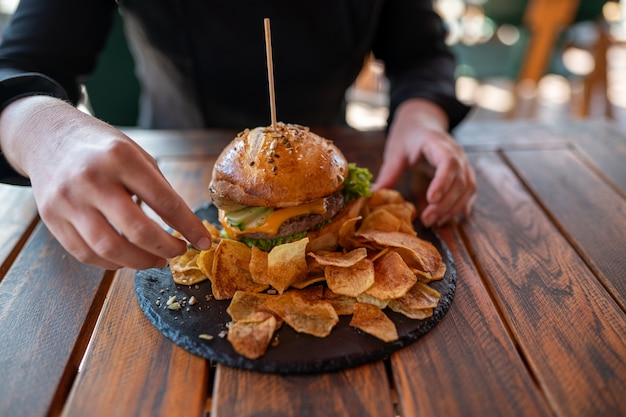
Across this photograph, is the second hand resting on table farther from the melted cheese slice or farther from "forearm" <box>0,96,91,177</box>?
the melted cheese slice

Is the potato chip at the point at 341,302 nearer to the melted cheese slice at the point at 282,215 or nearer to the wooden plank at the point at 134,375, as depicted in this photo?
the melted cheese slice at the point at 282,215

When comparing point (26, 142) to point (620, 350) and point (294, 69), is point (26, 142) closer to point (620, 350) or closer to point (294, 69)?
point (294, 69)

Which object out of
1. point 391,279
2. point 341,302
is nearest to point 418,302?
point 391,279

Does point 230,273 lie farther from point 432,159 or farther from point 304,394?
point 432,159

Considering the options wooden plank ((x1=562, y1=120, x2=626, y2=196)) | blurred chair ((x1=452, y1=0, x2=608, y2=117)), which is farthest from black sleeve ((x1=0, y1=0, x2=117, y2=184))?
blurred chair ((x1=452, y1=0, x2=608, y2=117))

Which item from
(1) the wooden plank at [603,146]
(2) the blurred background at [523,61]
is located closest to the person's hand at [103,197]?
(1) the wooden plank at [603,146]

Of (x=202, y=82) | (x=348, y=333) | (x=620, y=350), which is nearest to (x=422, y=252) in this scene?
(x=348, y=333)
